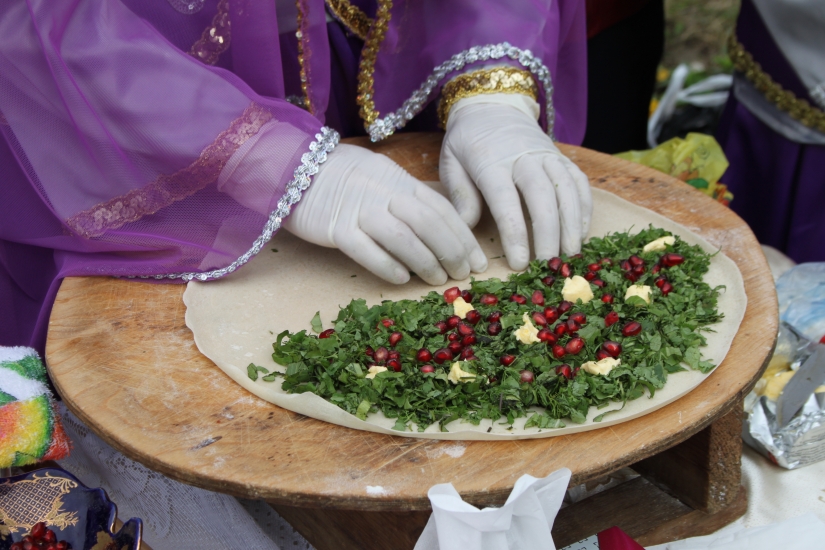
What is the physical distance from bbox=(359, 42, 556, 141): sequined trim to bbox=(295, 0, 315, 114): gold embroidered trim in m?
0.18

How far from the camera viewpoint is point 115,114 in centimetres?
122

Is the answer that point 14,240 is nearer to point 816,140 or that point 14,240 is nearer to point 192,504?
point 192,504

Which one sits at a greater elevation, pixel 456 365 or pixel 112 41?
pixel 112 41

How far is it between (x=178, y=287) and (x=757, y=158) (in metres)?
1.69

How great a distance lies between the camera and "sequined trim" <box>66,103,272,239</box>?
4.09 feet

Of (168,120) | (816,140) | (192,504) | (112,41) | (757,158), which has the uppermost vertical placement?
(112,41)

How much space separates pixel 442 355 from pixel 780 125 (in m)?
1.43

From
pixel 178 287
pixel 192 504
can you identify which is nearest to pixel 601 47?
pixel 178 287

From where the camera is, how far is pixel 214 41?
1.38 m

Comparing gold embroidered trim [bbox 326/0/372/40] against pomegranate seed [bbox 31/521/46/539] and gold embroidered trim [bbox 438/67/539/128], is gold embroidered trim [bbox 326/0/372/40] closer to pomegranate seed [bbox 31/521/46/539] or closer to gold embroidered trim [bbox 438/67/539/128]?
gold embroidered trim [bbox 438/67/539/128]

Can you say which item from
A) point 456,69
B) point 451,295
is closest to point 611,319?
point 451,295

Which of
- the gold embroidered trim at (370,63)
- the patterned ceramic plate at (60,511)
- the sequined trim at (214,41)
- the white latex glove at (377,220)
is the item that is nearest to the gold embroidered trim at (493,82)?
Answer: the gold embroidered trim at (370,63)

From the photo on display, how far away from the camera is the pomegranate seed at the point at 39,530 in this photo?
1.08 metres

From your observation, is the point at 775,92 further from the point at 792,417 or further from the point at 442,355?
the point at 442,355
